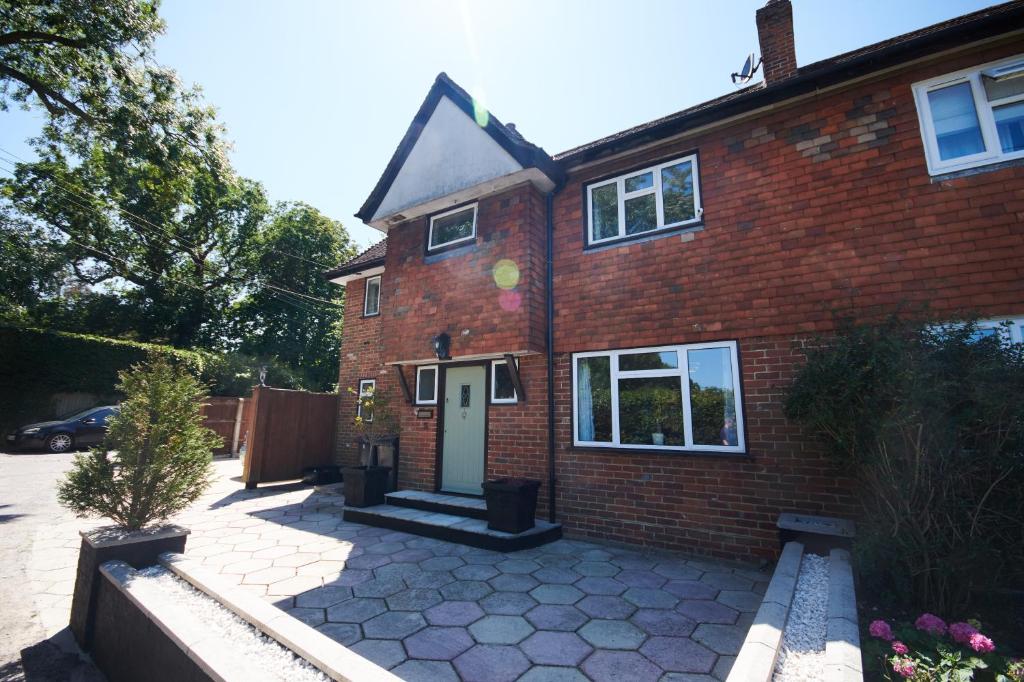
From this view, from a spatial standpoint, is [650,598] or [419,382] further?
[419,382]

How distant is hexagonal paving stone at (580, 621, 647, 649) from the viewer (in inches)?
123

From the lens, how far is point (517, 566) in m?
4.85

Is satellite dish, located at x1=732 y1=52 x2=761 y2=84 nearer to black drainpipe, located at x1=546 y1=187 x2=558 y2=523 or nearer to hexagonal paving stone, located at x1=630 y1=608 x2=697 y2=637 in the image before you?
black drainpipe, located at x1=546 y1=187 x2=558 y2=523

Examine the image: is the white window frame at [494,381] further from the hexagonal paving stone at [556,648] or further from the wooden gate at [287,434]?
the wooden gate at [287,434]

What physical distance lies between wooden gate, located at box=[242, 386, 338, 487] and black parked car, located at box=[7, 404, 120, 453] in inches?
283

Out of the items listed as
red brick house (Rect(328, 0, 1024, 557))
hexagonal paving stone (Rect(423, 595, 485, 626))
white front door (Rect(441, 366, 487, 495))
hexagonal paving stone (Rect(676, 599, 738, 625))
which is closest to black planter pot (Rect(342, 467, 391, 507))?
red brick house (Rect(328, 0, 1024, 557))

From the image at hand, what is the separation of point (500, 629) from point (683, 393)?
11.8 ft

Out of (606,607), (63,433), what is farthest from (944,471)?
(63,433)

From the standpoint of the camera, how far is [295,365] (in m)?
25.8

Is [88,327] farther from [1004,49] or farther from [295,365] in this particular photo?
[1004,49]

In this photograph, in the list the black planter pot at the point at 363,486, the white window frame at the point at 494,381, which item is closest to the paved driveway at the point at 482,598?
the black planter pot at the point at 363,486

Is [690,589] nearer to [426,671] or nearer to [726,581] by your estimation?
[726,581]

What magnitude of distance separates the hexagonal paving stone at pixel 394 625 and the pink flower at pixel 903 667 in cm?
295

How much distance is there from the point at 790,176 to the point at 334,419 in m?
11.2
